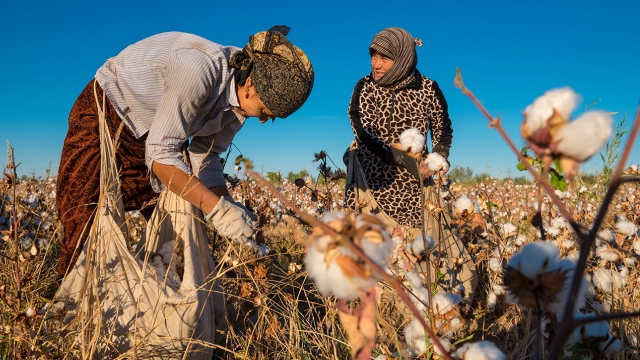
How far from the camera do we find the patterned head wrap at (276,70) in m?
2.14

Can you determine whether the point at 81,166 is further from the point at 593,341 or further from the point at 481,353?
the point at 593,341

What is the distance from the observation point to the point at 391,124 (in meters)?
3.48

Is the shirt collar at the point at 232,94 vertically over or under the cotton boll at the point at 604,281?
over

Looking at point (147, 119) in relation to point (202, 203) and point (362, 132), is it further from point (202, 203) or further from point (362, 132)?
point (362, 132)

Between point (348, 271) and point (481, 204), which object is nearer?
point (348, 271)

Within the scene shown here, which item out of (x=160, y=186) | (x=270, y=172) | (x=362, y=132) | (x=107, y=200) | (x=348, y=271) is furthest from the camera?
(x=270, y=172)

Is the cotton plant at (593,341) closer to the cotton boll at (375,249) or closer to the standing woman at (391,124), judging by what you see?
the cotton boll at (375,249)

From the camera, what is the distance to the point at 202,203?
209cm

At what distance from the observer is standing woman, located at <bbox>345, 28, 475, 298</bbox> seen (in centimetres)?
341

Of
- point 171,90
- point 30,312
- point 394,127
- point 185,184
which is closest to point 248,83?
point 171,90

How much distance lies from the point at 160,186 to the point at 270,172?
3238 millimetres

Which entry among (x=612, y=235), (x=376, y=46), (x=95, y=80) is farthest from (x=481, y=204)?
(x=95, y=80)

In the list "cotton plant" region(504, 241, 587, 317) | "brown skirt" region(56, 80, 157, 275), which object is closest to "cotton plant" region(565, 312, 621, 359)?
"cotton plant" region(504, 241, 587, 317)

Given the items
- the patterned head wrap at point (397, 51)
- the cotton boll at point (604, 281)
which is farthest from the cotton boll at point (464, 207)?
the patterned head wrap at point (397, 51)
